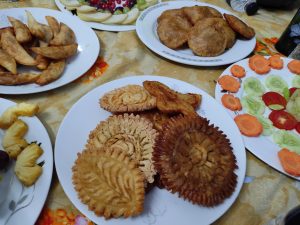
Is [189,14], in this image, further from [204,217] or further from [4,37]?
[204,217]

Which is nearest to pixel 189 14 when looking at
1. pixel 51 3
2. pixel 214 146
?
pixel 51 3

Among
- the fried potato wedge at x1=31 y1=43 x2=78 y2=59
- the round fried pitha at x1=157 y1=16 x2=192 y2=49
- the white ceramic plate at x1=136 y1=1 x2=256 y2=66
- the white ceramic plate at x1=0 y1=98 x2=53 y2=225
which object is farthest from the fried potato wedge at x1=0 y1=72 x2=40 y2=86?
the round fried pitha at x1=157 y1=16 x2=192 y2=49

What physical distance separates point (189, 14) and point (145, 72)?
0.51m

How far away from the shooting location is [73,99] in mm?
1299

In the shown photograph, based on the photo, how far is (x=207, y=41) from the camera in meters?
1.51

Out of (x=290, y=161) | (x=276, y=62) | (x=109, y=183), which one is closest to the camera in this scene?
(x=109, y=183)

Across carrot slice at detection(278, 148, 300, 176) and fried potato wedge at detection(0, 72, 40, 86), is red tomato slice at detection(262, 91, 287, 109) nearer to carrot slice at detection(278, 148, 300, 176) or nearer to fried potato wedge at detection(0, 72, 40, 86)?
carrot slice at detection(278, 148, 300, 176)

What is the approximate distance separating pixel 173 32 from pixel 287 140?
2.64 ft

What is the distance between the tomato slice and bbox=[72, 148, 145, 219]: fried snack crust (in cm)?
71

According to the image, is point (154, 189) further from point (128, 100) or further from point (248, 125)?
point (248, 125)

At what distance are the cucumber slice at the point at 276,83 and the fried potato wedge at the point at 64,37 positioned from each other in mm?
1020

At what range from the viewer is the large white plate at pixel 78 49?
1.22 m

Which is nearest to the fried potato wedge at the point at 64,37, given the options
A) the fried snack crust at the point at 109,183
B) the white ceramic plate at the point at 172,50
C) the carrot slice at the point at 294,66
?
the white ceramic plate at the point at 172,50

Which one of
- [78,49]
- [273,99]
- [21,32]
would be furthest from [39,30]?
[273,99]
